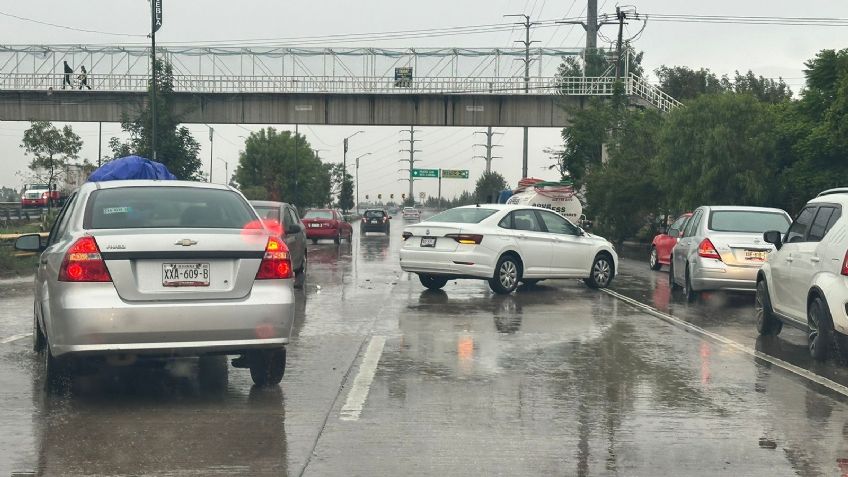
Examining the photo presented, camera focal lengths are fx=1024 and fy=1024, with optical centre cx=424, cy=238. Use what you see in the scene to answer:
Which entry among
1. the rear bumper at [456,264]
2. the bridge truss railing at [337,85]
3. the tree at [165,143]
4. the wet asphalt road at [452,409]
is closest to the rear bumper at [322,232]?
the tree at [165,143]

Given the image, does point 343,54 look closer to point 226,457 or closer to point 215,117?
point 215,117

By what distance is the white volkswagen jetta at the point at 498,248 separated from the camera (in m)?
17.2

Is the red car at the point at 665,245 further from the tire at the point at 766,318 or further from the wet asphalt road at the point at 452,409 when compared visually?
the wet asphalt road at the point at 452,409

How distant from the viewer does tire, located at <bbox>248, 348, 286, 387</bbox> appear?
812 centimetres

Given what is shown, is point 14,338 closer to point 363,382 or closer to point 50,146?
point 363,382

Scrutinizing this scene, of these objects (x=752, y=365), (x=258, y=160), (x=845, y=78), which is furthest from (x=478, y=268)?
(x=258, y=160)

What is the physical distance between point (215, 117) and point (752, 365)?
47604mm

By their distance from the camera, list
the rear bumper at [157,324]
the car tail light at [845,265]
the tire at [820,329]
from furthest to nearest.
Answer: the tire at [820,329] → the car tail light at [845,265] → the rear bumper at [157,324]

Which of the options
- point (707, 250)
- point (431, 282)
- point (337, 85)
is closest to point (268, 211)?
point (431, 282)

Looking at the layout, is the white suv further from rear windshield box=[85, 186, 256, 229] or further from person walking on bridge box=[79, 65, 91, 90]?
person walking on bridge box=[79, 65, 91, 90]

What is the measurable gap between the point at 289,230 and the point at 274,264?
392 inches

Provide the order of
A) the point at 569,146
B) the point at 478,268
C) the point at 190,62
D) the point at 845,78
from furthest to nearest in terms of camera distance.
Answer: the point at 190,62 → the point at 569,146 → the point at 845,78 → the point at 478,268

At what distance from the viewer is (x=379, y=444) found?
6.42 m

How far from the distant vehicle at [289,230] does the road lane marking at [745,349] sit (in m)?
5.86
